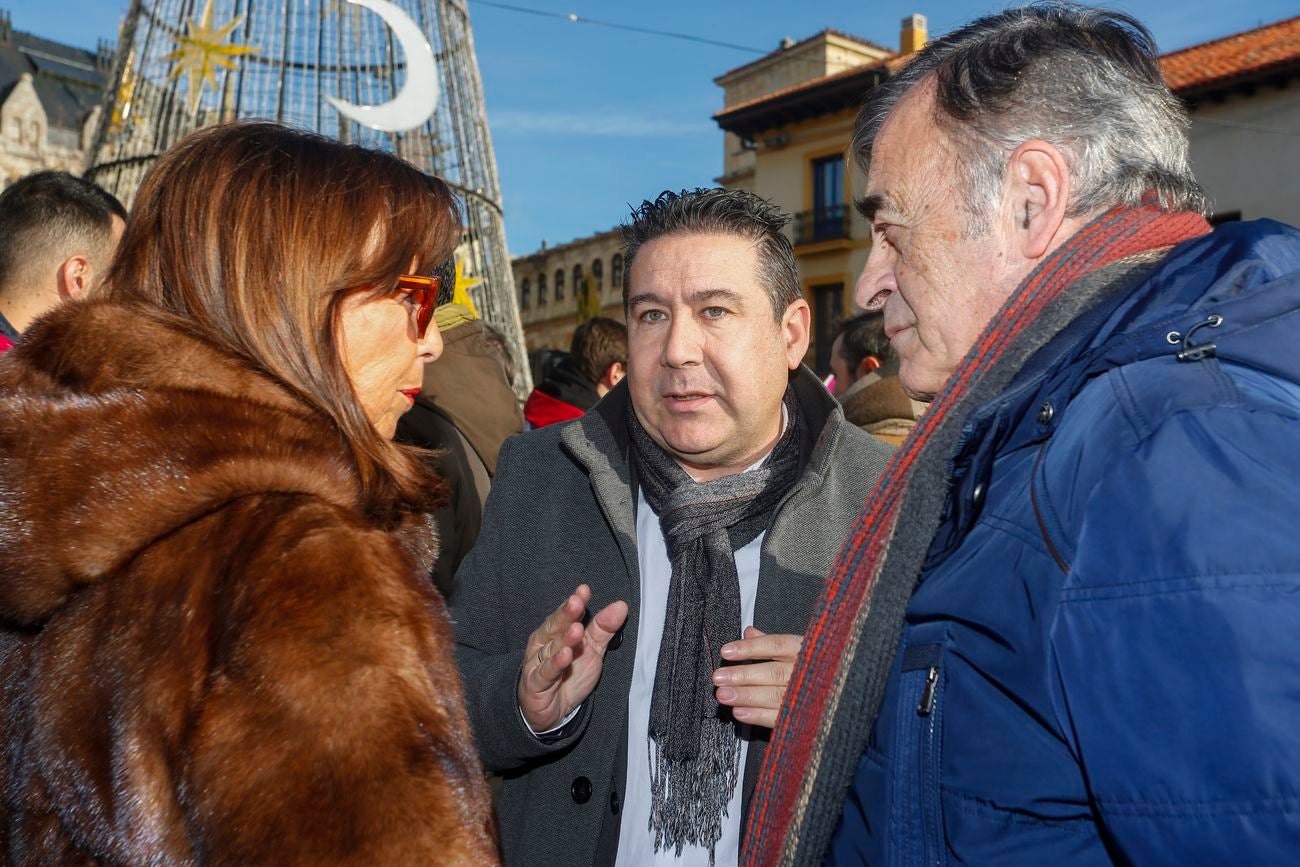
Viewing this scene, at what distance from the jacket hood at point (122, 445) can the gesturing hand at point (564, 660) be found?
60cm

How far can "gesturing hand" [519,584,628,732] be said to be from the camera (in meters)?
1.89

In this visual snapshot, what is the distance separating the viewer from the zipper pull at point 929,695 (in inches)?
48.0

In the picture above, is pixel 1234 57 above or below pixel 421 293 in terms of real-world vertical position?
above

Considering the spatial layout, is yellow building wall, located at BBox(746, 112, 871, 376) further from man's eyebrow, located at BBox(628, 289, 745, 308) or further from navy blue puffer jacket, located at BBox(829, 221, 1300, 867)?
navy blue puffer jacket, located at BBox(829, 221, 1300, 867)

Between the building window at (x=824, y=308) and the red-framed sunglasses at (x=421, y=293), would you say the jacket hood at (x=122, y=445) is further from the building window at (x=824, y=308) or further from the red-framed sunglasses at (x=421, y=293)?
the building window at (x=824, y=308)

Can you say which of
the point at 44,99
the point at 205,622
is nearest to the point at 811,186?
the point at 205,622

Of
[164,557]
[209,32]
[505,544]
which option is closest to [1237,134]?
[209,32]

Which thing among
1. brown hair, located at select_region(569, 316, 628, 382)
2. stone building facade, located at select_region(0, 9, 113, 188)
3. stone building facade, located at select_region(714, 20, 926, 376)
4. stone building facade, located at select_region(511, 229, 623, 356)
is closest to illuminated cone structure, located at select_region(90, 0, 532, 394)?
brown hair, located at select_region(569, 316, 628, 382)

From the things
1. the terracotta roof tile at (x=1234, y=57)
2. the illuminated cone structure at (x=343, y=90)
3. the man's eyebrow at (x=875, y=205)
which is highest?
the terracotta roof tile at (x=1234, y=57)

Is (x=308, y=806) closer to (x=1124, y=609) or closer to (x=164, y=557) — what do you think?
→ (x=164, y=557)

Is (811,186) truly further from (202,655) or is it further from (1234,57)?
(202,655)

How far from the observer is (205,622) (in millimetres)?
1216

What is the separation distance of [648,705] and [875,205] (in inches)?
46.1

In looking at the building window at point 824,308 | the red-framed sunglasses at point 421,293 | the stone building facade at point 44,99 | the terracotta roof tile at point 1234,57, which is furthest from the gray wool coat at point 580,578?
the stone building facade at point 44,99
